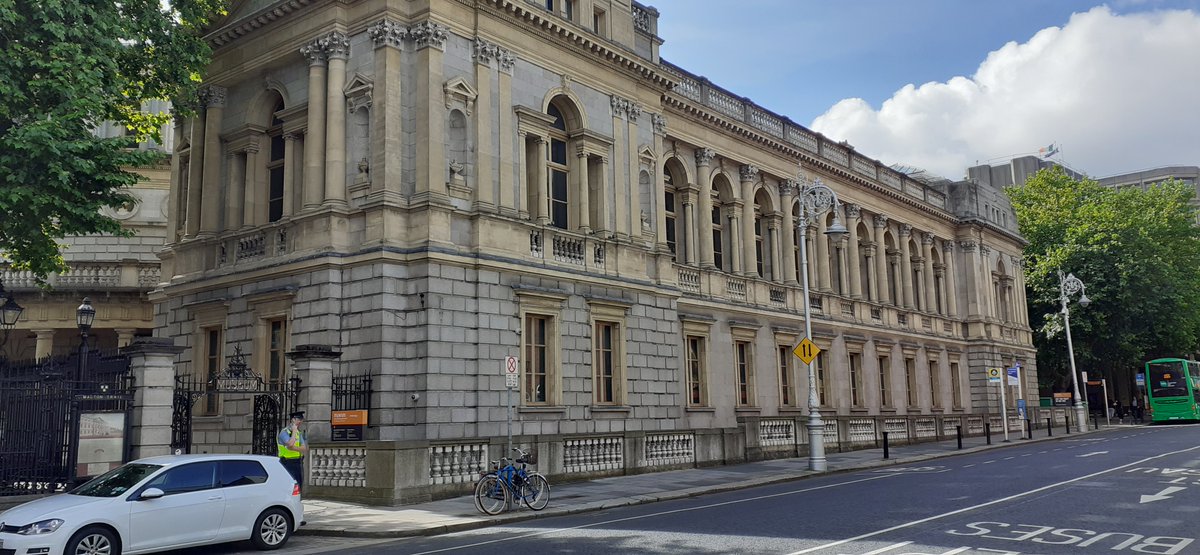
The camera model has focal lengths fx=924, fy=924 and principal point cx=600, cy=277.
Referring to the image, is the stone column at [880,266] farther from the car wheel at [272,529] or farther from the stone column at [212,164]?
the car wheel at [272,529]

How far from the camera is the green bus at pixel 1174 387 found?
56719mm

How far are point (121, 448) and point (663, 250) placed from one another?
56.0 ft

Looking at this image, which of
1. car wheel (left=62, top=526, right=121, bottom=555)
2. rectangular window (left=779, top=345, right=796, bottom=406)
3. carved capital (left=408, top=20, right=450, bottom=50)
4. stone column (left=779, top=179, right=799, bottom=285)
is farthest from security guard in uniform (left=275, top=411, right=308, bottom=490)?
stone column (left=779, top=179, right=799, bottom=285)

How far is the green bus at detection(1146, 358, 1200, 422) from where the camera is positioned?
186 feet

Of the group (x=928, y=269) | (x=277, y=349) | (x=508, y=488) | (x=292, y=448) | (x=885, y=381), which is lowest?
(x=508, y=488)

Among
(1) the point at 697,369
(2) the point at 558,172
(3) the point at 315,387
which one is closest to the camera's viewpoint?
(3) the point at 315,387

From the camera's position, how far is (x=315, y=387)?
20047 mm

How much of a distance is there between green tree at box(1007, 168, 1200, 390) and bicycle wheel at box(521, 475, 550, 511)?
173ft

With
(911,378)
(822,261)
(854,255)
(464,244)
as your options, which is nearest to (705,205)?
(822,261)

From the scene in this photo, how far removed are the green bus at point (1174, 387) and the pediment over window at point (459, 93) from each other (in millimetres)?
51197

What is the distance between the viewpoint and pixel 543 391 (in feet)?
80.7

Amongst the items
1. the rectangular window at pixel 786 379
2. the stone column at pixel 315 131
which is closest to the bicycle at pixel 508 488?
the stone column at pixel 315 131

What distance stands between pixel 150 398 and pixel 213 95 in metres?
→ 12.6

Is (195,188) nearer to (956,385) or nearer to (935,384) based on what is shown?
(935,384)
